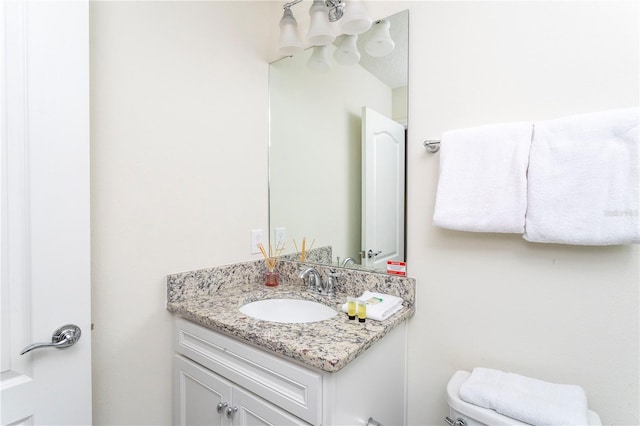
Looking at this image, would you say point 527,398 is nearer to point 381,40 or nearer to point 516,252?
point 516,252

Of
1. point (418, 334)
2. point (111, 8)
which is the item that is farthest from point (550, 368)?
point (111, 8)

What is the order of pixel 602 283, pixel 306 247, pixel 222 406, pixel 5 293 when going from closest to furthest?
pixel 5 293, pixel 602 283, pixel 222 406, pixel 306 247

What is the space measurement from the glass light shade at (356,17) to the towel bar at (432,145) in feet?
1.73

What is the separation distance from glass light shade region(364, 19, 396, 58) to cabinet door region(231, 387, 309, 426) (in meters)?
1.35

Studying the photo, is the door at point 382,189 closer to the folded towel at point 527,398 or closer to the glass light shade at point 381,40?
the glass light shade at point 381,40

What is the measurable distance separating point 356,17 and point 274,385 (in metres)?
1.34

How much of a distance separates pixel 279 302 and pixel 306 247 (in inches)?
14.1

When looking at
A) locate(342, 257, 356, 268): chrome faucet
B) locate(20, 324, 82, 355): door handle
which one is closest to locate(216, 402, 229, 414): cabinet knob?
locate(20, 324, 82, 355): door handle

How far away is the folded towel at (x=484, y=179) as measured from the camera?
0.93 metres

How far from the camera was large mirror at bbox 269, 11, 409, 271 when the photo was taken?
4.07 feet

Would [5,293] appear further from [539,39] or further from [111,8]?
[539,39]

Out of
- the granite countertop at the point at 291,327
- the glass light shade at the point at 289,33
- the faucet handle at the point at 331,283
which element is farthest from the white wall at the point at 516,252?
the glass light shade at the point at 289,33

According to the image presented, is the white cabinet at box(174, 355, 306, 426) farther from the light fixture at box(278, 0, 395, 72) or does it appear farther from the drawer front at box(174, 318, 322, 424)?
the light fixture at box(278, 0, 395, 72)

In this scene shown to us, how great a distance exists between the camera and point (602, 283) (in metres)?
0.88
